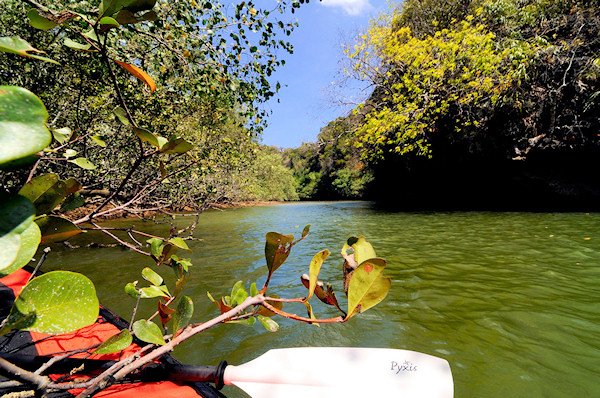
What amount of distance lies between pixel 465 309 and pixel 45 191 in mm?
3168

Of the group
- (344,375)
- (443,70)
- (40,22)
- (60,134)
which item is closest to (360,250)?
(344,375)

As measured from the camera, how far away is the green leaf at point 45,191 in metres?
0.47

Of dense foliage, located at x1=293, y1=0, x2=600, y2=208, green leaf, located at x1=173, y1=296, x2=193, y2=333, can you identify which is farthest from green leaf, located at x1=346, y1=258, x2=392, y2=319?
dense foliage, located at x1=293, y1=0, x2=600, y2=208

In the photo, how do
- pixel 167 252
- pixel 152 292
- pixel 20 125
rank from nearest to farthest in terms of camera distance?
pixel 20 125 → pixel 152 292 → pixel 167 252

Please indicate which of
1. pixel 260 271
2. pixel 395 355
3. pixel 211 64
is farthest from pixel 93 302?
pixel 260 271

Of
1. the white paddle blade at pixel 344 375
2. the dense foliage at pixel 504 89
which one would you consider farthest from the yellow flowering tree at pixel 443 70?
the white paddle blade at pixel 344 375

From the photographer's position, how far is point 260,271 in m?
3.99

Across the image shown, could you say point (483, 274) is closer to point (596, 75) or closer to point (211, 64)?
point (211, 64)

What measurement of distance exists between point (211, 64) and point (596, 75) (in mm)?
9940

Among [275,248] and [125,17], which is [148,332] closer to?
[275,248]

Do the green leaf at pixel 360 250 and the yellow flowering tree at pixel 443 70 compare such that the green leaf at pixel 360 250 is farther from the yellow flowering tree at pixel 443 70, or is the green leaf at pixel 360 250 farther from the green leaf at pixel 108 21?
the yellow flowering tree at pixel 443 70

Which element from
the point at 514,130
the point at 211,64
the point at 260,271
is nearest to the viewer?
the point at 211,64

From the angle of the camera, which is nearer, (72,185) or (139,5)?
(139,5)

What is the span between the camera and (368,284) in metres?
0.54
